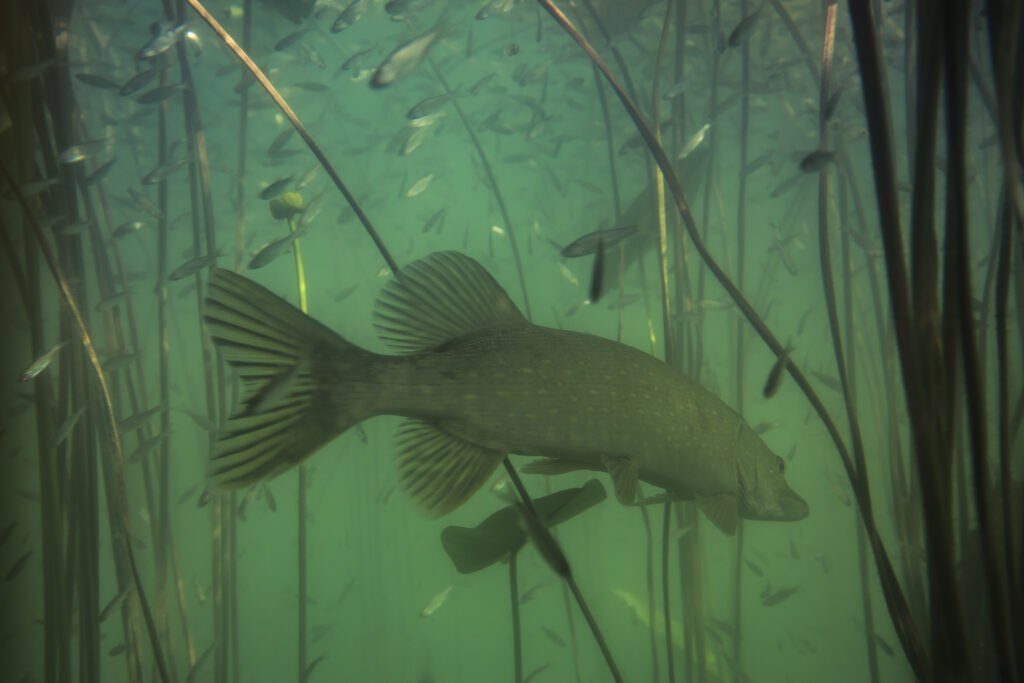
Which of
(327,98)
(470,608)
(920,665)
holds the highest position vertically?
(327,98)

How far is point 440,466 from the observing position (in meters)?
1.65

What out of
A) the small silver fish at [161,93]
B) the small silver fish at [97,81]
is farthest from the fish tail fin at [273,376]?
the small silver fish at [97,81]

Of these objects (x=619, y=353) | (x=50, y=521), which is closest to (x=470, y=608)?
(x=50, y=521)

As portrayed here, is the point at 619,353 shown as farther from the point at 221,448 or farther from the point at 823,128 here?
the point at 221,448

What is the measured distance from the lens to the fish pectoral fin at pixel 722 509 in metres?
1.84

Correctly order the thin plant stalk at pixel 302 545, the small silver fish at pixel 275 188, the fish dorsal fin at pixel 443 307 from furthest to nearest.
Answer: the small silver fish at pixel 275 188, the thin plant stalk at pixel 302 545, the fish dorsal fin at pixel 443 307

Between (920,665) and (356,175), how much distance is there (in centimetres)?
2647

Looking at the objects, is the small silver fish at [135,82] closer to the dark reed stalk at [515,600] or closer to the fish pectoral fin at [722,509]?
the dark reed stalk at [515,600]

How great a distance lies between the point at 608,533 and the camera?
13836mm

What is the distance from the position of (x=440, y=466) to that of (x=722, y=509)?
39.2 inches

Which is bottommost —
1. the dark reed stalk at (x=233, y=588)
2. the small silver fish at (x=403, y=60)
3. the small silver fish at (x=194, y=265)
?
the dark reed stalk at (x=233, y=588)

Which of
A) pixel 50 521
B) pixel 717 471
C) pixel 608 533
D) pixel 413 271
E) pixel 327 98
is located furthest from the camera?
pixel 327 98

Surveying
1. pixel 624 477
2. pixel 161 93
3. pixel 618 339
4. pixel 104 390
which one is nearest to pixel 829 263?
pixel 624 477

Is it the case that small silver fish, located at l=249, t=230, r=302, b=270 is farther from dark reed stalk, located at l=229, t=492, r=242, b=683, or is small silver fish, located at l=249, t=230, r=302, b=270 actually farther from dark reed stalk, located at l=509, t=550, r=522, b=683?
dark reed stalk, located at l=509, t=550, r=522, b=683
